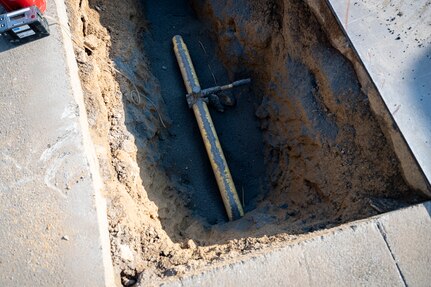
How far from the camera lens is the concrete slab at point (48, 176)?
9.96 feet

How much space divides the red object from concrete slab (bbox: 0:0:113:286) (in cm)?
13

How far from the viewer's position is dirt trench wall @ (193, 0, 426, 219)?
3580 mm

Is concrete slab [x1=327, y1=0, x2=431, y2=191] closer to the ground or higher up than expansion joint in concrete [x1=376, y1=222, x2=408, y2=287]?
higher up

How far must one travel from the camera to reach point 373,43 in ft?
12.2

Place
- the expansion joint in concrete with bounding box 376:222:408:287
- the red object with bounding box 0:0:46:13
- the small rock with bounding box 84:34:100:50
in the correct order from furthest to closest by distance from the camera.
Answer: the small rock with bounding box 84:34:100:50 < the red object with bounding box 0:0:46:13 < the expansion joint in concrete with bounding box 376:222:408:287

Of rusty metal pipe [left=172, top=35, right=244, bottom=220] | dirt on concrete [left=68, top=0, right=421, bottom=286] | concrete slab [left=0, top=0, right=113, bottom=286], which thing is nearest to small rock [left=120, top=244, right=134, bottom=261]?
dirt on concrete [left=68, top=0, right=421, bottom=286]

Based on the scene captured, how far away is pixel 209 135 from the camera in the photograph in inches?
183

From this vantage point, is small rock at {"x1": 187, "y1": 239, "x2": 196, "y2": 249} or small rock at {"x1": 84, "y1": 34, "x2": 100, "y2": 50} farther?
small rock at {"x1": 84, "y1": 34, "x2": 100, "y2": 50}

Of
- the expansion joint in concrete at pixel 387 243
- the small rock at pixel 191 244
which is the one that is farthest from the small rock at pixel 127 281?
the expansion joint in concrete at pixel 387 243

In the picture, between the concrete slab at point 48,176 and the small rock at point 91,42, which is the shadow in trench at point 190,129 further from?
the concrete slab at point 48,176

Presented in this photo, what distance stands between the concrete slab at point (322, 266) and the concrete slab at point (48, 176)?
750 millimetres

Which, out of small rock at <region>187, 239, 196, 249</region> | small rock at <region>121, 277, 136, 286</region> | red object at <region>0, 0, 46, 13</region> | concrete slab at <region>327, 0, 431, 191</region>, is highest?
concrete slab at <region>327, 0, 431, 191</region>

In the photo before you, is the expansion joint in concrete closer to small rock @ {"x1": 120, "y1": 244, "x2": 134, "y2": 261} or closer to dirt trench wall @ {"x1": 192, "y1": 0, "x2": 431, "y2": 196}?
dirt trench wall @ {"x1": 192, "y1": 0, "x2": 431, "y2": 196}

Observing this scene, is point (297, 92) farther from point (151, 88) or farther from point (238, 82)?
point (151, 88)
